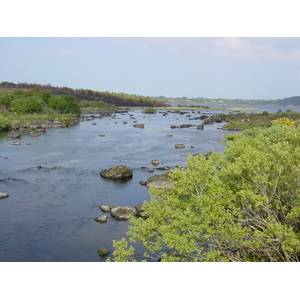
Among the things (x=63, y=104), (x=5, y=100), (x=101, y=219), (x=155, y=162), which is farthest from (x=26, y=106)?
(x=101, y=219)

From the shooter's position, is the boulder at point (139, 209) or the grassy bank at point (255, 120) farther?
the grassy bank at point (255, 120)

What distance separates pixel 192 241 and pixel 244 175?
3.77 metres

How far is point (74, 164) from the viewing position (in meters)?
40.7

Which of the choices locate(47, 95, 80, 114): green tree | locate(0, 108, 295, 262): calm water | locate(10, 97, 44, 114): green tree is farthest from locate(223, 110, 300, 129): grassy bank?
locate(10, 97, 44, 114): green tree

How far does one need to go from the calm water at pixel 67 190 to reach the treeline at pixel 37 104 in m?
31.3

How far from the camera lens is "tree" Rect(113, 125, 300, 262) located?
1352cm

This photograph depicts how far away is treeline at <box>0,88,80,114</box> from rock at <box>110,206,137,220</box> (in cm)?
7003

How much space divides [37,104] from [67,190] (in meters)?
65.2

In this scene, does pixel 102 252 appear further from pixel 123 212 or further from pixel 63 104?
pixel 63 104

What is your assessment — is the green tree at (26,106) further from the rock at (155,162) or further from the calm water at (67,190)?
the rock at (155,162)

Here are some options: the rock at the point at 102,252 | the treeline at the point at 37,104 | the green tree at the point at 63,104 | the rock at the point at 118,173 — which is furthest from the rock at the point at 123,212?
the green tree at the point at 63,104

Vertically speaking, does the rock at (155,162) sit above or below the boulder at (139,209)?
above

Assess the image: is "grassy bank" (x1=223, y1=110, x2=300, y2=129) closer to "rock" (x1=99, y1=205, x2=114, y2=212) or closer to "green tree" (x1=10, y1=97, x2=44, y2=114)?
"green tree" (x1=10, y1=97, x2=44, y2=114)

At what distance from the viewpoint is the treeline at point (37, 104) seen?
88625 millimetres
